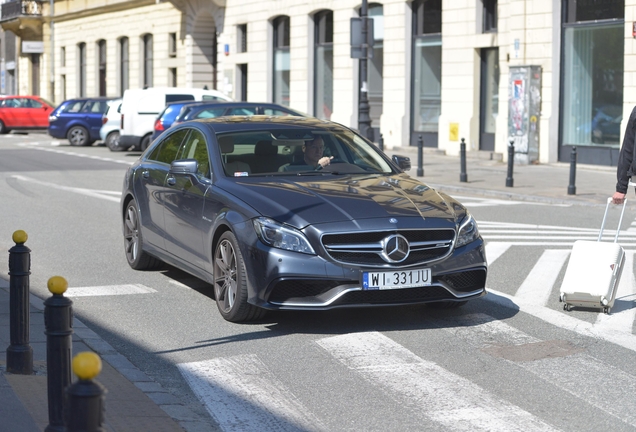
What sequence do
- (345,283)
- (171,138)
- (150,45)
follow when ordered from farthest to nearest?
1. (150,45)
2. (171,138)
3. (345,283)

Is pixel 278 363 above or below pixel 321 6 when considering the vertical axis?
below

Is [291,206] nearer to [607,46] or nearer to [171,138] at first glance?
[171,138]

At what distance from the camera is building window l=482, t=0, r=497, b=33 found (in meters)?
27.8

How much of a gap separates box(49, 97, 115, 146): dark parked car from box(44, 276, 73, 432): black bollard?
31.2 m

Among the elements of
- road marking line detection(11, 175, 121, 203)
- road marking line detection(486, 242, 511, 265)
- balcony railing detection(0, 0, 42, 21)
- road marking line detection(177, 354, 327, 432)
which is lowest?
road marking line detection(177, 354, 327, 432)

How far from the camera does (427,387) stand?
19.9 feet

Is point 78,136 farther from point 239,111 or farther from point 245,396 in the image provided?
point 245,396

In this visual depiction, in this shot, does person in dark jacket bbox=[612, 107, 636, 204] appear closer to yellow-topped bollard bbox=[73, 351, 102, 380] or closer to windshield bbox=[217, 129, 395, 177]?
windshield bbox=[217, 129, 395, 177]

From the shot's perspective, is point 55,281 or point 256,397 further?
point 256,397

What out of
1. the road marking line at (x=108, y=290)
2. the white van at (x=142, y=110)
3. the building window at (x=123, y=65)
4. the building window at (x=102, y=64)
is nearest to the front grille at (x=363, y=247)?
the road marking line at (x=108, y=290)

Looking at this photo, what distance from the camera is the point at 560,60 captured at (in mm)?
25031

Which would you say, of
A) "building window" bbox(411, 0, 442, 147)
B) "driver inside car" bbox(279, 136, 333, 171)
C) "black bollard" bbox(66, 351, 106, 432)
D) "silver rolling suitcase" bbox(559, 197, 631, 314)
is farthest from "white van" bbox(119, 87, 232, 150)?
"black bollard" bbox(66, 351, 106, 432)

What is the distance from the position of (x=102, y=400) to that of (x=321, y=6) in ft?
104

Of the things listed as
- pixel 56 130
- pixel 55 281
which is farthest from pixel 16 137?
pixel 55 281
